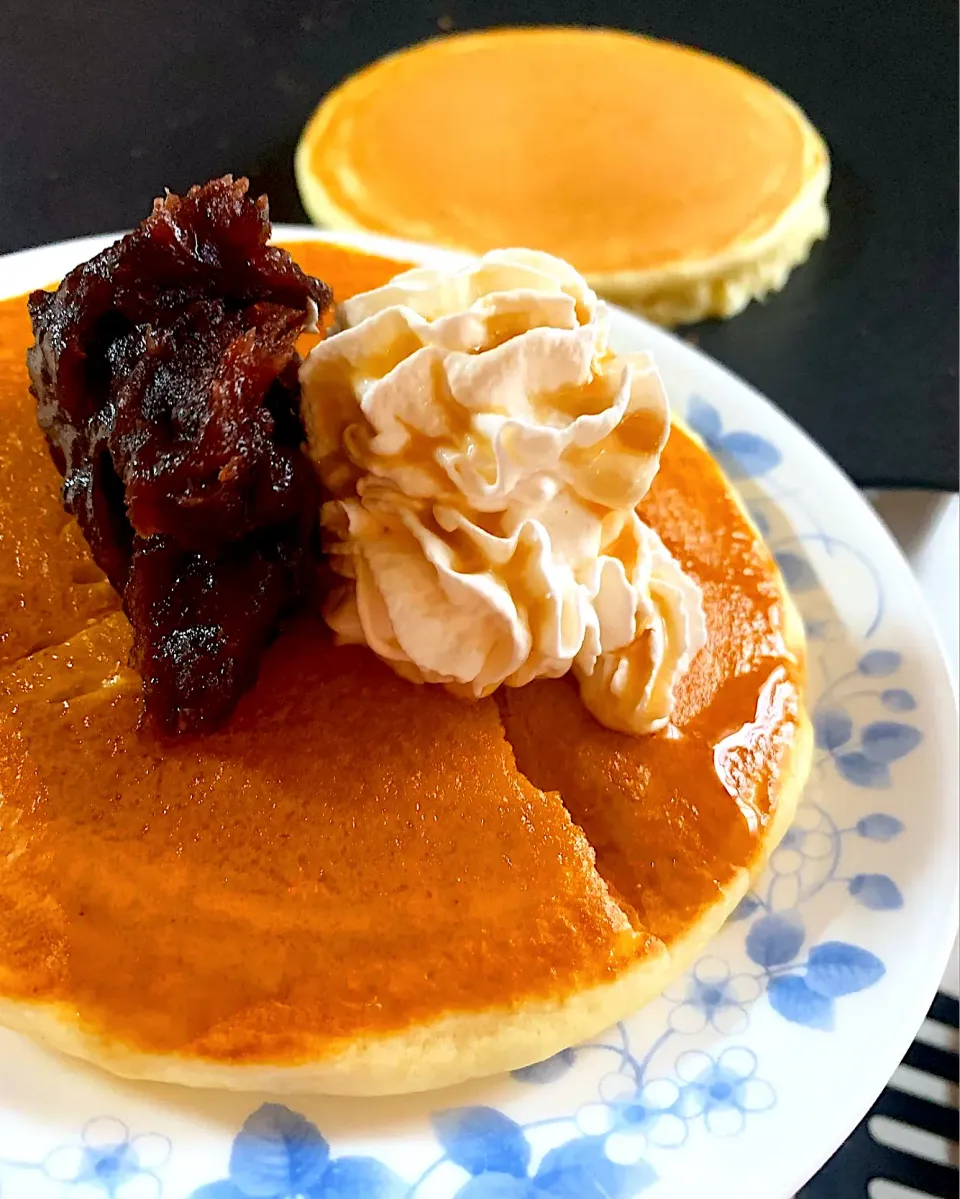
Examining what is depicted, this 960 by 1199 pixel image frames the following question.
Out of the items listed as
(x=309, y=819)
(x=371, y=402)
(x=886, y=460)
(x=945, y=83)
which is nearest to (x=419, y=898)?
(x=309, y=819)

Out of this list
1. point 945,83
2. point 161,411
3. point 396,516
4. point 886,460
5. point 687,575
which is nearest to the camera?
point 161,411

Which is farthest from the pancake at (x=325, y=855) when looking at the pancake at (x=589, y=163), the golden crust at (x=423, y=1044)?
the pancake at (x=589, y=163)

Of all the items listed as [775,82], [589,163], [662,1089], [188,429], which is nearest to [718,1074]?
[662,1089]

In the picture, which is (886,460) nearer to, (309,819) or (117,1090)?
(309,819)

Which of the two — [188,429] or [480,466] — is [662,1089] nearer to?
[480,466]

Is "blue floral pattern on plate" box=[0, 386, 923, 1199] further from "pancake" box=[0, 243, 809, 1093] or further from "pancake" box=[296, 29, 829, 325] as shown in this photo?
"pancake" box=[296, 29, 829, 325]
